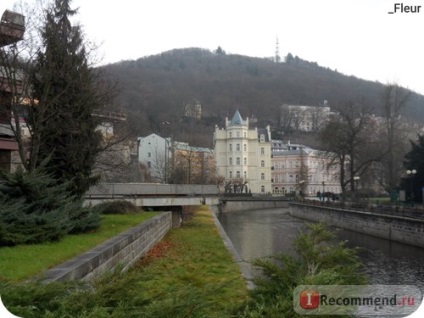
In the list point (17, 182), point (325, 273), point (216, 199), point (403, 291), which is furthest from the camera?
point (216, 199)

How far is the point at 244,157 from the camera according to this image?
7025 cm

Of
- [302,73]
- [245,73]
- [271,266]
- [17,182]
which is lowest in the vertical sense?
[271,266]

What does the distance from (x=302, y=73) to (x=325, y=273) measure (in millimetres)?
7484

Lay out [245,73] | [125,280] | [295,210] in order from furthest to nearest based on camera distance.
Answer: [295,210]
[245,73]
[125,280]

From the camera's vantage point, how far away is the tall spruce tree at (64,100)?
37.9ft

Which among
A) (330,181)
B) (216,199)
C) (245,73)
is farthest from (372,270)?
(330,181)

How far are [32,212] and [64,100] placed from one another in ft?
13.5

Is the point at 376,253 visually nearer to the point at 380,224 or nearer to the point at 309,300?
the point at 380,224

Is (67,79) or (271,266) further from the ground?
(67,79)

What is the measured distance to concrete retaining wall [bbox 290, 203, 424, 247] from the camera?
67.2 ft

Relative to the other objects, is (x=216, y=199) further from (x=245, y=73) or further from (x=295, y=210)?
(x=295, y=210)

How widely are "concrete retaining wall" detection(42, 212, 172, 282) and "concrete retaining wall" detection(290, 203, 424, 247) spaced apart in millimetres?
10208

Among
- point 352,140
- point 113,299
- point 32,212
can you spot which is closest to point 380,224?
point 352,140

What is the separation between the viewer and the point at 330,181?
61594 millimetres
